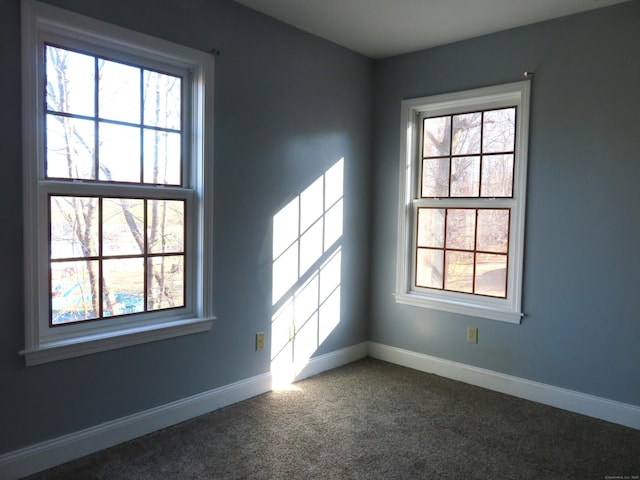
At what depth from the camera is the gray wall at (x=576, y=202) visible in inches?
113

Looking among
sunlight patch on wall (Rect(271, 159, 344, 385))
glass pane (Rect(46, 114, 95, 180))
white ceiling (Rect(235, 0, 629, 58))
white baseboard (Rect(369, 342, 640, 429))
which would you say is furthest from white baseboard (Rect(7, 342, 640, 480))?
white ceiling (Rect(235, 0, 629, 58))

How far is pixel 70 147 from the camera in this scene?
7.70ft

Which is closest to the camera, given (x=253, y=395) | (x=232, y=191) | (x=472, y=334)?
(x=232, y=191)

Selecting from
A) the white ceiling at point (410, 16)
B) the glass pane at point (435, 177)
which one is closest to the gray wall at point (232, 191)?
the white ceiling at point (410, 16)

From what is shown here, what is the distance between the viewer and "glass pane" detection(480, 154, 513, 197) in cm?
339

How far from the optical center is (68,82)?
2322 mm

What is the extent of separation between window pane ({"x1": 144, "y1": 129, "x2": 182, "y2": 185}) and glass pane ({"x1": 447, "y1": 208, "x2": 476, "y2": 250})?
2089 millimetres

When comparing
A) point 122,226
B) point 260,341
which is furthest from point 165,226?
point 260,341

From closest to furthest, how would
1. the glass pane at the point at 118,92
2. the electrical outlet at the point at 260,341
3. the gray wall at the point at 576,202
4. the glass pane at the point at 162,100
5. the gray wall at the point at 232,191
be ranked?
the gray wall at the point at 232,191
the glass pane at the point at 118,92
the glass pane at the point at 162,100
the gray wall at the point at 576,202
the electrical outlet at the point at 260,341

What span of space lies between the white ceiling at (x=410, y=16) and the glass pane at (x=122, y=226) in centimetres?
148

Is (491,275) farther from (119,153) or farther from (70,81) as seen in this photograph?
(70,81)

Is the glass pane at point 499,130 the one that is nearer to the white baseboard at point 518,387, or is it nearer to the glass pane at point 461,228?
the glass pane at point 461,228

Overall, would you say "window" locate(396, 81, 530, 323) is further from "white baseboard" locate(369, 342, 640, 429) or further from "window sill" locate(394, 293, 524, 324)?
"white baseboard" locate(369, 342, 640, 429)

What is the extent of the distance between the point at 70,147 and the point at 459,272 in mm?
2798
